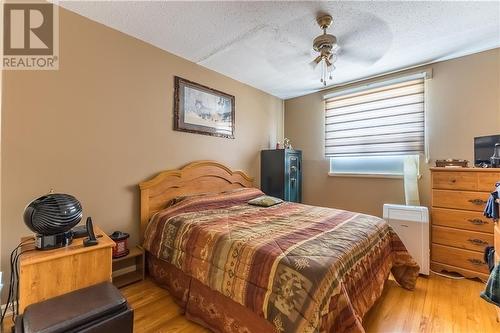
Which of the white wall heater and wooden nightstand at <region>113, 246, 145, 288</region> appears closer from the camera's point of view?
wooden nightstand at <region>113, 246, 145, 288</region>

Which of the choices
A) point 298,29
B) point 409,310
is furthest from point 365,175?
point 298,29

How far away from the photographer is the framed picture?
2727 millimetres

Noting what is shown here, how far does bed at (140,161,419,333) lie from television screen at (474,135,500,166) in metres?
1.36

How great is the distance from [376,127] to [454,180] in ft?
3.88

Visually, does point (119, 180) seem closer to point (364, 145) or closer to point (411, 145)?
point (364, 145)

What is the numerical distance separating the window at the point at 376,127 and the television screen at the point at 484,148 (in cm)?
54

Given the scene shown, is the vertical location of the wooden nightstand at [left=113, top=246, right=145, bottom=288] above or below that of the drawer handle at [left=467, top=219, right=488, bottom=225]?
below

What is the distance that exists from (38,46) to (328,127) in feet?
11.9

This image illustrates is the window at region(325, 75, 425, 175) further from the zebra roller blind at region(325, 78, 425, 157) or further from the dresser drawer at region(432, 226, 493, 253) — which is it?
the dresser drawer at region(432, 226, 493, 253)

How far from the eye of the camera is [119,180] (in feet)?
7.34

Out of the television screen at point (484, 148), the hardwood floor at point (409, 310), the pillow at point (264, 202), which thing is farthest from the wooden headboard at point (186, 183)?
the television screen at point (484, 148)

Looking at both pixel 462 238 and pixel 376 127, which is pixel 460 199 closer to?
pixel 462 238

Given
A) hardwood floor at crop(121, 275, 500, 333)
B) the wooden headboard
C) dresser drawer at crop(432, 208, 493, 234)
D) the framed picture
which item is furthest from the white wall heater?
the framed picture

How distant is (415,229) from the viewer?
8.08 feet
